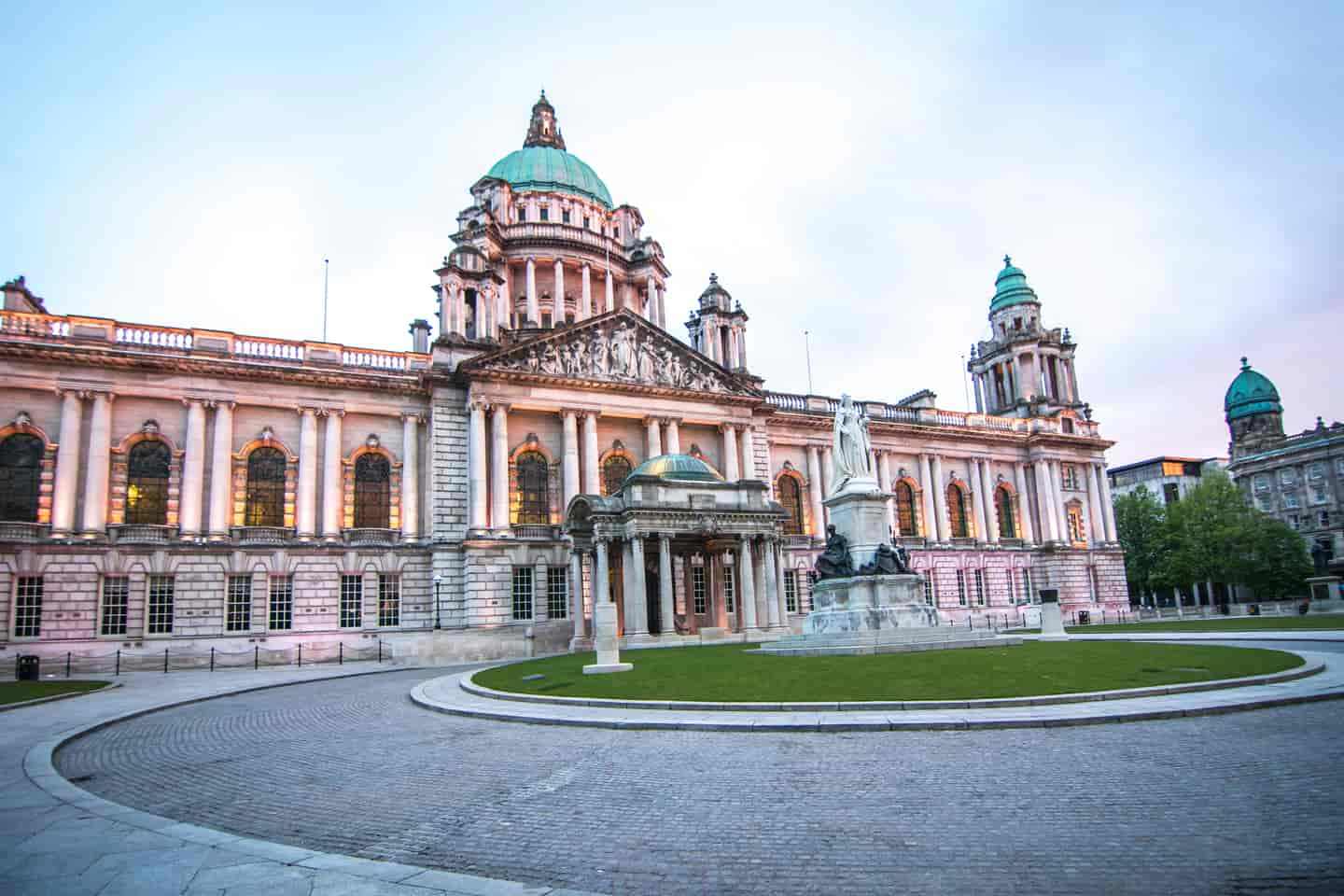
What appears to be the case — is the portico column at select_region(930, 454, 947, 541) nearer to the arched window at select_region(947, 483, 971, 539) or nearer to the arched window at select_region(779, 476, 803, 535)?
the arched window at select_region(947, 483, 971, 539)

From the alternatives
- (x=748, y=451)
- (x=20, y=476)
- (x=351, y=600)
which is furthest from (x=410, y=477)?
(x=748, y=451)

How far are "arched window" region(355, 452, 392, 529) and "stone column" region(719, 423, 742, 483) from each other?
61.1 ft

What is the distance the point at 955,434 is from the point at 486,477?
35519 millimetres

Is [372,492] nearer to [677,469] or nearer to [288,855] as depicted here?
[677,469]

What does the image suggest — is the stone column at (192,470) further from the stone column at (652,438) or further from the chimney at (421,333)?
the stone column at (652,438)

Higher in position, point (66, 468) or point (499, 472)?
point (66, 468)

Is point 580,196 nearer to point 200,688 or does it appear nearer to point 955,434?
point 955,434

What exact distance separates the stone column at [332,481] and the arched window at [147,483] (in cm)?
676

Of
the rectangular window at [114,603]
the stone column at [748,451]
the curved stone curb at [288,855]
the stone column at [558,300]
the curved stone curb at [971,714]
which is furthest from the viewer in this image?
the stone column at [558,300]

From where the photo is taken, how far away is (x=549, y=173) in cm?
6369

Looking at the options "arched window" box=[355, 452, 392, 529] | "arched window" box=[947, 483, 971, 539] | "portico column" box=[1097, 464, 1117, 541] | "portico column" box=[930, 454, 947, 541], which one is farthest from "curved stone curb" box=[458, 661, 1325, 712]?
"portico column" box=[1097, 464, 1117, 541]

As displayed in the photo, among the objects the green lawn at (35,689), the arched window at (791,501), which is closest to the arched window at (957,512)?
the arched window at (791,501)

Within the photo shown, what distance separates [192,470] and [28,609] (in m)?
8.23

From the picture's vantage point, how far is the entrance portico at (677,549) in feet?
116
